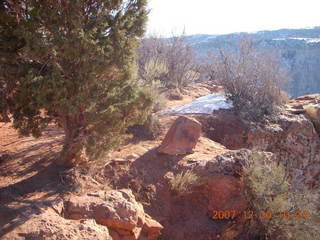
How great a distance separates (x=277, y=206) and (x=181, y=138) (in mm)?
2010

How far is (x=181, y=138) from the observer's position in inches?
193

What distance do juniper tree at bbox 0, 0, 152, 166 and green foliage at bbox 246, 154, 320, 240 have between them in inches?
75.7

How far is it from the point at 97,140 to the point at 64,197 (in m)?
0.81

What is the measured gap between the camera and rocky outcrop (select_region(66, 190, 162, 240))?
292 cm

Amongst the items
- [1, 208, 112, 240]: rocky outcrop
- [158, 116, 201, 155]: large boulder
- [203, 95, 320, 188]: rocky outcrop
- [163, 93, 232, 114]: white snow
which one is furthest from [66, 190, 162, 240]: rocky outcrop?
[163, 93, 232, 114]: white snow

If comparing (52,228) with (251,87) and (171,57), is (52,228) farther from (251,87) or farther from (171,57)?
(171,57)

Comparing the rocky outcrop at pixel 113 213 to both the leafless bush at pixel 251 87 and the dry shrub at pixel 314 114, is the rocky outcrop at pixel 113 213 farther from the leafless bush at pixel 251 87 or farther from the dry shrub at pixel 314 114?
the dry shrub at pixel 314 114

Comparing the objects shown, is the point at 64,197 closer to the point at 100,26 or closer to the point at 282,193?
the point at 100,26

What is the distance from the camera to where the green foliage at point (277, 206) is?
333 centimetres

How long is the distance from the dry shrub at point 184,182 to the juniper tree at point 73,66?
107 centimetres

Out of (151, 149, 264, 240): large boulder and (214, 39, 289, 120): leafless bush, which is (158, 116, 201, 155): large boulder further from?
(214, 39, 289, 120): leafless bush

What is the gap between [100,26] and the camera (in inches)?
124

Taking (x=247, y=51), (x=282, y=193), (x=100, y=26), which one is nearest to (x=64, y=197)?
(x=100, y=26)

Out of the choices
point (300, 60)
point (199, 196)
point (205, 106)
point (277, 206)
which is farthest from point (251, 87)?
point (300, 60)
